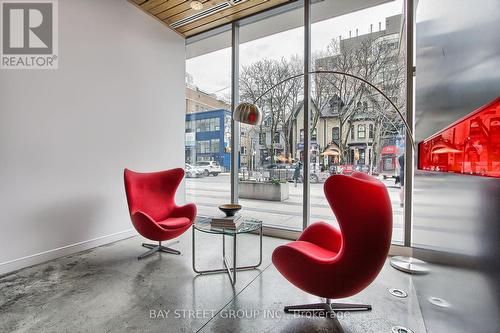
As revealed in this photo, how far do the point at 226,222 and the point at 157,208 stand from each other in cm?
144

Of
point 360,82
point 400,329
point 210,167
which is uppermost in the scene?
point 360,82

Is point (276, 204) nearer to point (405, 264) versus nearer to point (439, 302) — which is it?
point (405, 264)

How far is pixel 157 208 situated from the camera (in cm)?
339

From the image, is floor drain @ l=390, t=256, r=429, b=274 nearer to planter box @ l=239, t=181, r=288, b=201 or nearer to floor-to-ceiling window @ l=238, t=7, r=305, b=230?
floor-to-ceiling window @ l=238, t=7, r=305, b=230

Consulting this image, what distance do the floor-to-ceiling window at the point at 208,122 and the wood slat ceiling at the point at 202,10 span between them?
0.38 metres

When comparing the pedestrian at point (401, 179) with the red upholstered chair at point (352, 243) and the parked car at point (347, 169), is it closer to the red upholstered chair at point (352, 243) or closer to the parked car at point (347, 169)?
the parked car at point (347, 169)

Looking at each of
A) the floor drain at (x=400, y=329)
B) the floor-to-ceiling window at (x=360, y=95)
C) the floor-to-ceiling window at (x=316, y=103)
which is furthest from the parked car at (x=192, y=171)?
the floor drain at (x=400, y=329)

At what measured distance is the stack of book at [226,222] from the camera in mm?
2390

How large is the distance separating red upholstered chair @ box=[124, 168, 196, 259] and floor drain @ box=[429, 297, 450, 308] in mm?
2434

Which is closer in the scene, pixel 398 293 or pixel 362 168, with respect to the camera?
pixel 398 293

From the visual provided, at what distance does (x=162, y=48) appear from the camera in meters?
4.20

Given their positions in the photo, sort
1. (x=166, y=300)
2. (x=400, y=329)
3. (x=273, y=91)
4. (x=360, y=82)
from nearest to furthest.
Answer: (x=400, y=329) → (x=166, y=300) → (x=360, y=82) → (x=273, y=91)

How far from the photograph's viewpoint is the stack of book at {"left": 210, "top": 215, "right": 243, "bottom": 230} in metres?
2.39
